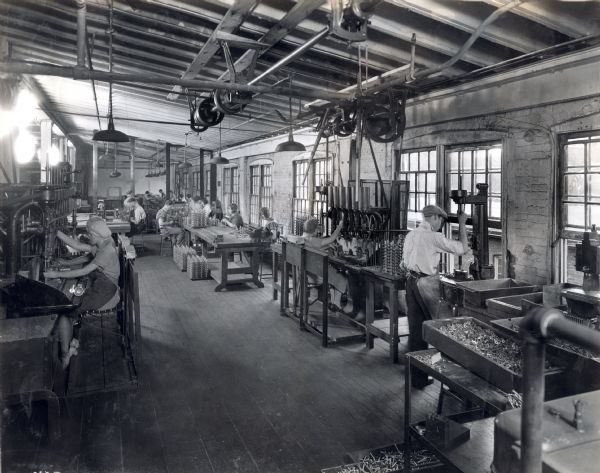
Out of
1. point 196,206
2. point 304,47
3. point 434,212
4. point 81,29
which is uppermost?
point 81,29

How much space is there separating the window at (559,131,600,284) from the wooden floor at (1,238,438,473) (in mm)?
2009

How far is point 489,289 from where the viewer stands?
4.53 meters

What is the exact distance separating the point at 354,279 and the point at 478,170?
6.63 feet

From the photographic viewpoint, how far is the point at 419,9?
13.2ft

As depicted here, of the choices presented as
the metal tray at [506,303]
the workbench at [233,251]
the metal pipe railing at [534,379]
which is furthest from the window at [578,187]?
the workbench at [233,251]

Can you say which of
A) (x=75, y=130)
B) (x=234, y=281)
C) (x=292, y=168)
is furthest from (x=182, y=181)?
(x=234, y=281)

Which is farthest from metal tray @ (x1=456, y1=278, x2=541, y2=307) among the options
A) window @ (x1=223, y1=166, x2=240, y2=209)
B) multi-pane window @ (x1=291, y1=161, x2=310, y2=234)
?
window @ (x1=223, y1=166, x2=240, y2=209)

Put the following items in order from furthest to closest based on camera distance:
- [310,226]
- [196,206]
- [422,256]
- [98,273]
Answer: [196,206], [310,226], [98,273], [422,256]

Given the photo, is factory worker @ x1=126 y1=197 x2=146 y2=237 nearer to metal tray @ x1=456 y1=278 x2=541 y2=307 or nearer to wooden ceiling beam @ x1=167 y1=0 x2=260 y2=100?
wooden ceiling beam @ x1=167 y1=0 x2=260 y2=100

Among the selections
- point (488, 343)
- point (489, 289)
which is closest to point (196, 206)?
point (489, 289)

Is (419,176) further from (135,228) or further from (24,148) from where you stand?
(135,228)

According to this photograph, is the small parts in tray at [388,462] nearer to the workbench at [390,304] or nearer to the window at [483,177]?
the workbench at [390,304]

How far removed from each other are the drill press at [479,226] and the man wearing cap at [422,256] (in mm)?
155

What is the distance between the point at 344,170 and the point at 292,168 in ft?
9.21
